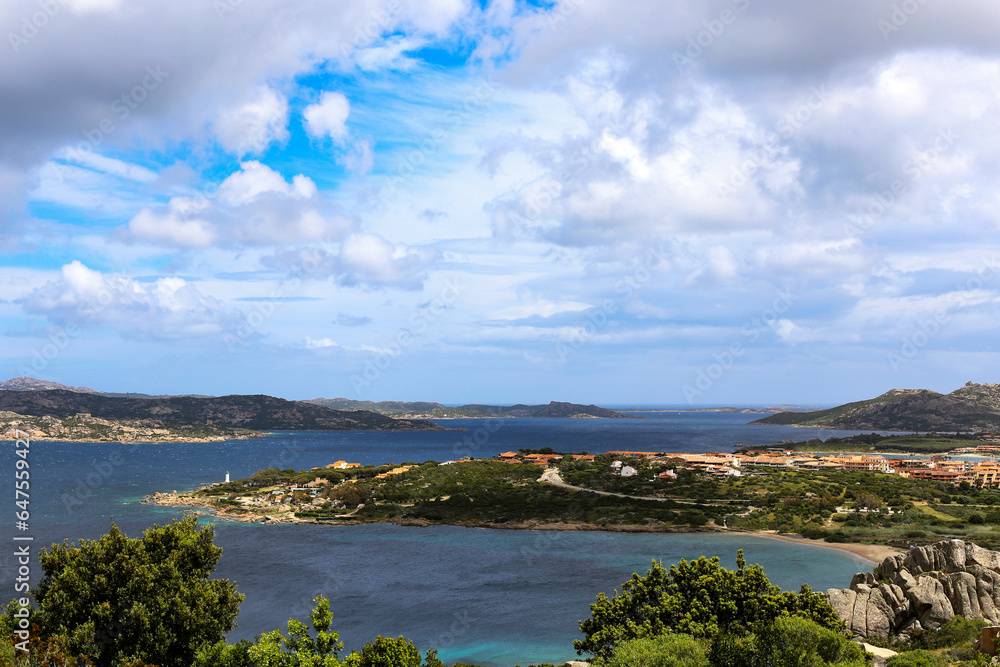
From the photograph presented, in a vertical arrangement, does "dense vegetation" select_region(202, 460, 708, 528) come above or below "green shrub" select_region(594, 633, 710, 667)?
below

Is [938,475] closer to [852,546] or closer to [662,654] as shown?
[852,546]

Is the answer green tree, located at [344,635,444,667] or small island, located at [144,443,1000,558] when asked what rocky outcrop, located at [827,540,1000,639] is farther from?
small island, located at [144,443,1000,558]

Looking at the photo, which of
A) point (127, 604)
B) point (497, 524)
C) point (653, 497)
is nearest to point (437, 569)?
point (497, 524)

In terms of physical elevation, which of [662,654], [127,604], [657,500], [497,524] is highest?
[127,604]

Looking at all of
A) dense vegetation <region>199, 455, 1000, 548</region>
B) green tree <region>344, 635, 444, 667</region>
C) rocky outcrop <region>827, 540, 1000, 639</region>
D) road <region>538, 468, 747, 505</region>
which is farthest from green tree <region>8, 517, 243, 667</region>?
road <region>538, 468, 747, 505</region>

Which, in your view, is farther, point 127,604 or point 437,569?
point 437,569
